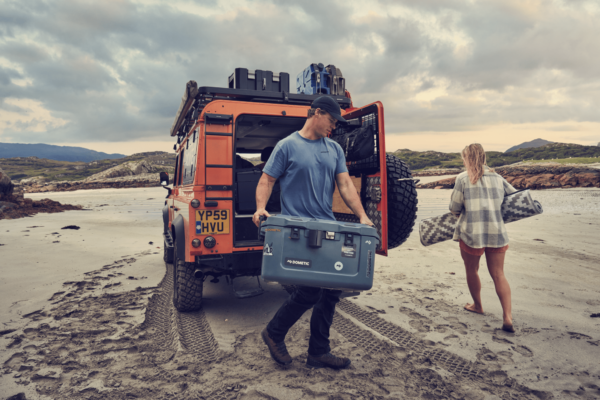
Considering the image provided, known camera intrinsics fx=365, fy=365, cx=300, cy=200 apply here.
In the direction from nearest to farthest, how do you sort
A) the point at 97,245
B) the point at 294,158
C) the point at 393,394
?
1. the point at 393,394
2. the point at 294,158
3. the point at 97,245

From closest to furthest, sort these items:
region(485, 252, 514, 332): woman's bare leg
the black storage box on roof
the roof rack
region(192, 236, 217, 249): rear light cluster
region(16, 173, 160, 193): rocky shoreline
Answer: region(485, 252, 514, 332): woman's bare leg
region(192, 236, 217, 249): rear light cluster
the roof rack
the black storage box on roof
region(16, 173, 160, 193): rocky shoreline

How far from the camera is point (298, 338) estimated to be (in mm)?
3334

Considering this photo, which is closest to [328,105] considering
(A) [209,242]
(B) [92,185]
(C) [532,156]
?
(A) [209,242]

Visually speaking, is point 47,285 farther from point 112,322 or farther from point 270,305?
point 270,305

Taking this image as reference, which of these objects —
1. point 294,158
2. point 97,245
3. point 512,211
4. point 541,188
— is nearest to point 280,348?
point 294,158

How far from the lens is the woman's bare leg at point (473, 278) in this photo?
3.62m

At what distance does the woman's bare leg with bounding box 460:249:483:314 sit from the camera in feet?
11.9

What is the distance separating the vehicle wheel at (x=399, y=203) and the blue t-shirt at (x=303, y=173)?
4.75ft

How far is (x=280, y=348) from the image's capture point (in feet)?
9.12

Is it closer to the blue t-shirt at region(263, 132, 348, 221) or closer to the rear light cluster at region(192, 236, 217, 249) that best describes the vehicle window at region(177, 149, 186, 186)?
the rear light cluster at region(192, 236, 217, 249)

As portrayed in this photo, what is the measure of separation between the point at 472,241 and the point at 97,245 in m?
7.65

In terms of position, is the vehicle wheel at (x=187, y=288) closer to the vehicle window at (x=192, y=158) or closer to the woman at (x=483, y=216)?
the vehicle window at (x=192, y=158)

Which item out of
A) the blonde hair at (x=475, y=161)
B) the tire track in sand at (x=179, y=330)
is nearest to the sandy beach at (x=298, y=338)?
the tire track in sand at (x=179, y=330)

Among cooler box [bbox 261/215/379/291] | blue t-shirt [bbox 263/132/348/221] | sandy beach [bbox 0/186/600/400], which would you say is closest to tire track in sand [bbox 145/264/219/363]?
sandy beach [bbox 0/186/600/400]
